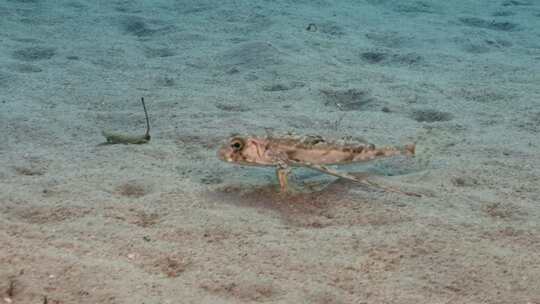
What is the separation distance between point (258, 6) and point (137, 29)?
261cm

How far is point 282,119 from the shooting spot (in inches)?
246

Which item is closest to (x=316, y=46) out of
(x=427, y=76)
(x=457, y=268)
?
(x=427, y=76)

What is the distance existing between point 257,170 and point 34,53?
488 centimetres

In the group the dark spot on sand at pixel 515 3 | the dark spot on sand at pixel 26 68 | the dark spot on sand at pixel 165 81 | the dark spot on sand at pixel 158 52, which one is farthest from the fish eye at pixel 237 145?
the dark spot on sand at pixel 515 3

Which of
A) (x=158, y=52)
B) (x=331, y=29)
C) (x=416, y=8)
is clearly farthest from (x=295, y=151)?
(x=416, y=8)

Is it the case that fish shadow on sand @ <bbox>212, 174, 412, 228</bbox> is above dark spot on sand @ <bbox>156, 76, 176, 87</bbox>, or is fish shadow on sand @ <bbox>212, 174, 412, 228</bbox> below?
above

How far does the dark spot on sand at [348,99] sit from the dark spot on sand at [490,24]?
213 inches

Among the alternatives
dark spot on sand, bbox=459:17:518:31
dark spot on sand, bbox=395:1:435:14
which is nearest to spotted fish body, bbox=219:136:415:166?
dark spot on sand, bbox=459:17:518:31

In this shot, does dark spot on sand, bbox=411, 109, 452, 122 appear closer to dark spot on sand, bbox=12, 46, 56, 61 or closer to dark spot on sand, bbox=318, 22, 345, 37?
dark spot on sand, bbox=318, 22, 345, 37

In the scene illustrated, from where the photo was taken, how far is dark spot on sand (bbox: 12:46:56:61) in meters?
8.22

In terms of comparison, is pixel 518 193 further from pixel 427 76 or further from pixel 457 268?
pixel 427 76

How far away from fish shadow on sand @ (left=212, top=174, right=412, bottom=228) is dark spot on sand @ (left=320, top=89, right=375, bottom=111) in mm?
2321

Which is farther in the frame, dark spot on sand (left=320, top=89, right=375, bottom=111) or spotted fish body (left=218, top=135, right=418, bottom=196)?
dark spot on sand (left=320, top=89, right=375, bottom=111)

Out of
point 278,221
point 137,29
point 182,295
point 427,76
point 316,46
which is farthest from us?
point 137,29
